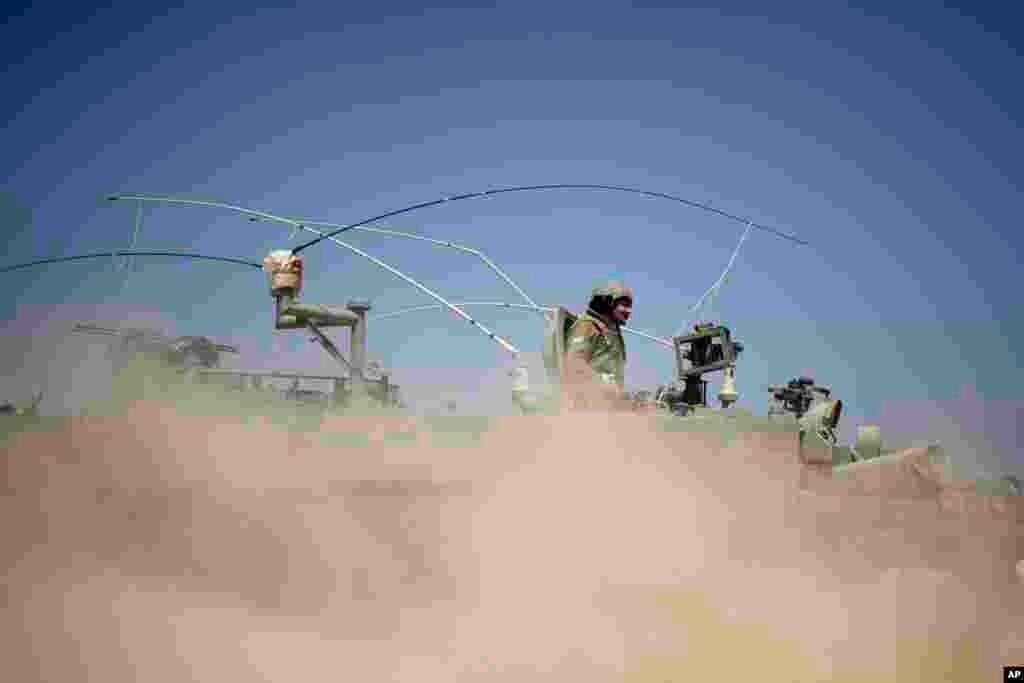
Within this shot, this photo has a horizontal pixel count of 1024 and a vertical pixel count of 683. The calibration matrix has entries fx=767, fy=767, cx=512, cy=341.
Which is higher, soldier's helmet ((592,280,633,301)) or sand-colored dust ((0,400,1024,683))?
soldier's helmet ((592,280,633,301))

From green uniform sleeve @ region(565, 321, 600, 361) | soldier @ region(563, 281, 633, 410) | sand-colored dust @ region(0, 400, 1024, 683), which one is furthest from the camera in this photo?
green uniform sleeve @ region(565, 321, 600, 361)

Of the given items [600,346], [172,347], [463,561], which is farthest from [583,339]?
[172,347]

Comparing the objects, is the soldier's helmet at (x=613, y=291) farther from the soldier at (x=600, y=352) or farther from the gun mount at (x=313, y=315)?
the gun mount at (x=313, y=315)

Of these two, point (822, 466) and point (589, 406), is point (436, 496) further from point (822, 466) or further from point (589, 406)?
point (822, 466)

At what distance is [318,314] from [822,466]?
167 inches

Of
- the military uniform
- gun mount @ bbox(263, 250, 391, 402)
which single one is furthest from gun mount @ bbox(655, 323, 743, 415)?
gun mount @ bbox(263, 250, 391, 402)

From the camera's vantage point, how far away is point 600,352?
588 cm

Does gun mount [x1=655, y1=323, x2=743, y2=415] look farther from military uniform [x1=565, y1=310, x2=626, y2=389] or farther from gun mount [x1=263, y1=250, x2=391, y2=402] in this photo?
gun mount [x1=263, y1=250, x2=391, y2=402]

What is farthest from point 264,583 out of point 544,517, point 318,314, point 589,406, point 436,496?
point 318,314

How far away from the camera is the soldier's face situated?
594cm

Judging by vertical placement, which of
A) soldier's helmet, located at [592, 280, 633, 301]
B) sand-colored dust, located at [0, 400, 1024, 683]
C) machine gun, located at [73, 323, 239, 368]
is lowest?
sand-colored dust, located at [0, 400, 1024, 683]

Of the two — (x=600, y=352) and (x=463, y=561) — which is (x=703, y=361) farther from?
(x=463, y=561)

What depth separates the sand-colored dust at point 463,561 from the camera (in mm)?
3445

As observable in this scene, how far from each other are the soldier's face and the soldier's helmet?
34 mm
